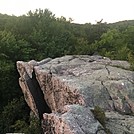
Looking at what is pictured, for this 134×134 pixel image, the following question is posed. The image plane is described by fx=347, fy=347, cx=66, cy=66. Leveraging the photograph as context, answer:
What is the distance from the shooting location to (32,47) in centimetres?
3909

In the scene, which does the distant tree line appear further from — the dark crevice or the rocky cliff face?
the rocky cliff face

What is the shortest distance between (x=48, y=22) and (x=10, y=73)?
43.5 ft

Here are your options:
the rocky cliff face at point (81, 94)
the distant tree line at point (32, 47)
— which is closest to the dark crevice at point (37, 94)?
the rocky cliff face at point (81, 94)

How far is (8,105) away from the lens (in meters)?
29.9

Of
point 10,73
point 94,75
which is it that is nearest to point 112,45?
point 10,73

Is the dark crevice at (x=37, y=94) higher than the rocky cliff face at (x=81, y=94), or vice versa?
the rocky cliff face at (x=81, y=94)

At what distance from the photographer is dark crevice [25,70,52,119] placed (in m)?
26.7

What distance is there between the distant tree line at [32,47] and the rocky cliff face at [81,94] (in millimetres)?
2304

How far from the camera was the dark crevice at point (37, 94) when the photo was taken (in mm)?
26734

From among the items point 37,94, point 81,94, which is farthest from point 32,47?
point 81,94

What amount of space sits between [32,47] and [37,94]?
1306 centimetres

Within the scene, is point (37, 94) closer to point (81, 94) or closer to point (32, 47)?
point (81, 94)

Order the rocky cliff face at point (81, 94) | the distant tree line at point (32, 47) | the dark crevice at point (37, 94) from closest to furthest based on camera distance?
the rocky cliff face at point (81, 94) → the dark crevice at point (37, 94) → the distant tree line at point (32, 47)

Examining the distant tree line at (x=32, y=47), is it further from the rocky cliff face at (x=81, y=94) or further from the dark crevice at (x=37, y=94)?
the rocky cliff face at (x=81, y=94)
